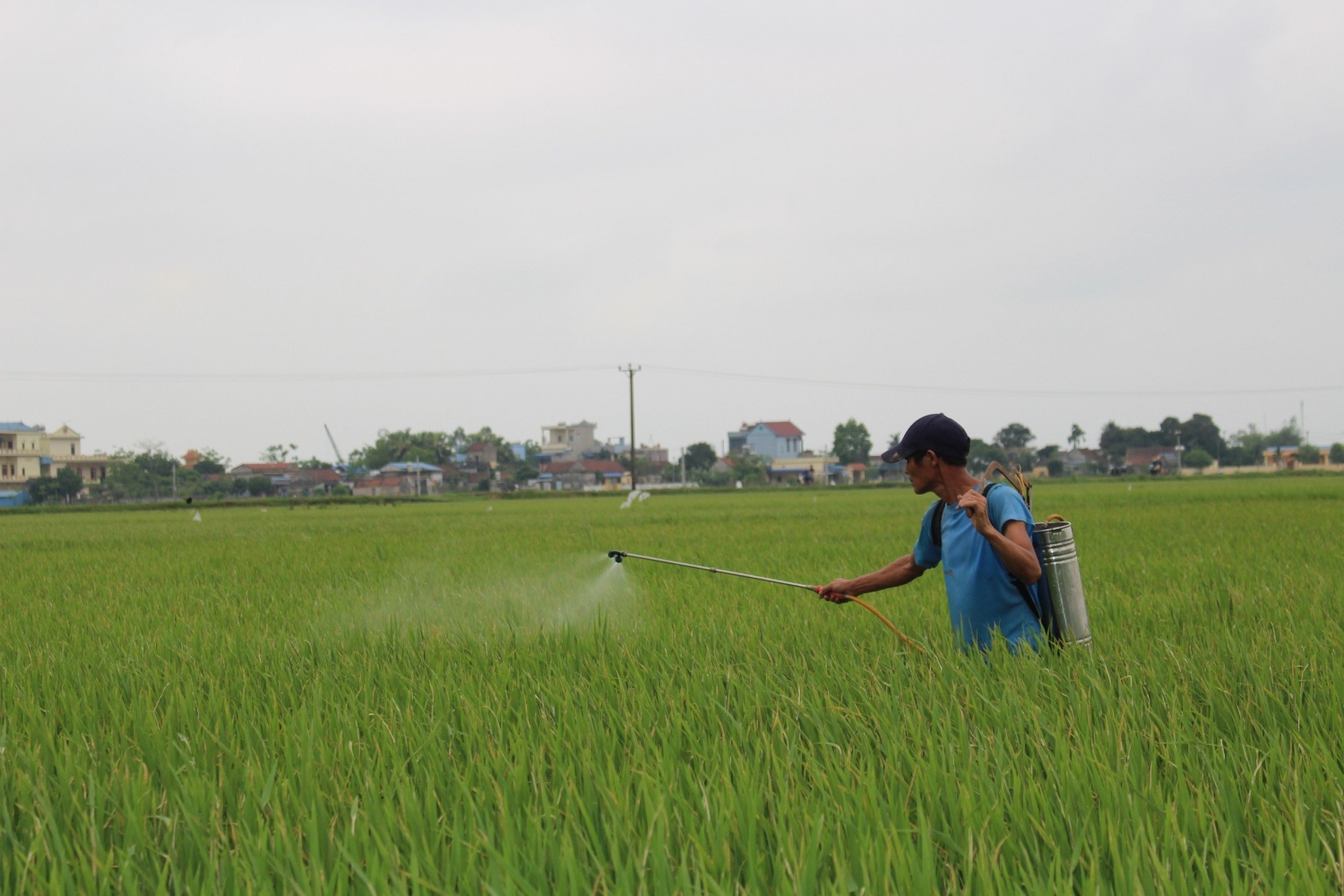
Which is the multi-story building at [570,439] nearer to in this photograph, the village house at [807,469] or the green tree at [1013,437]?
the village house at [807,469]

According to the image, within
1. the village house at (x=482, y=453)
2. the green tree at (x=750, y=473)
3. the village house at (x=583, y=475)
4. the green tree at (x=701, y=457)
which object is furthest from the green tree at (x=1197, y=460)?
the village house at (x=482, y=453)

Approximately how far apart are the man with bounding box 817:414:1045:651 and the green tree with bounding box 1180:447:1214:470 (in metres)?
99.4

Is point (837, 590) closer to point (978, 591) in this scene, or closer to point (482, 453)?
point (978, 591)

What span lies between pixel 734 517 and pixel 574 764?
17745mm

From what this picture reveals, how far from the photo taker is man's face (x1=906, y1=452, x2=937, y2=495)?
10.8 ft

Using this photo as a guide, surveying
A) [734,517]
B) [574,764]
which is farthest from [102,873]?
[734,517]

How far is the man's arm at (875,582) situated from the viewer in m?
3.60

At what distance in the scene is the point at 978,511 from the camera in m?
3.05

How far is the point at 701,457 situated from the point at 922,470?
97136 millimetres

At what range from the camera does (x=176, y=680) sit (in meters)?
3.35

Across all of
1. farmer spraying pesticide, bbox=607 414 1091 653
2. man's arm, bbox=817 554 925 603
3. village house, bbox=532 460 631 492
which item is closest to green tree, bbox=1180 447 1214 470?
village house, bbox=532 460 631 492

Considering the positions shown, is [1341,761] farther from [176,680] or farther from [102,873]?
[176,680]

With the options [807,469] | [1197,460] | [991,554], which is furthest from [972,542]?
[807,469]

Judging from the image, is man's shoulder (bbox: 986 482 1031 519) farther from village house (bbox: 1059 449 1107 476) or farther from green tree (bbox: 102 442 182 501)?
village house (bbox: 1059 449 1107 476)
